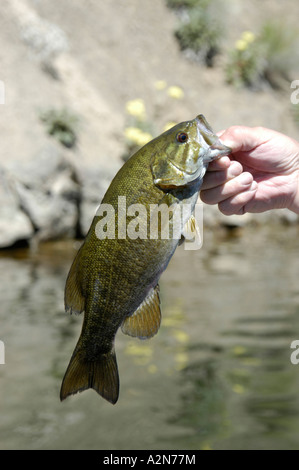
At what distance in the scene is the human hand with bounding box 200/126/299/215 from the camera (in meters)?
3.00

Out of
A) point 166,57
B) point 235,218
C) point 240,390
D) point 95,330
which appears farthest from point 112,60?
point 95,330

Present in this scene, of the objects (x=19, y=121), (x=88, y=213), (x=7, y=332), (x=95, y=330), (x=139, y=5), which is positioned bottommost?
(x=95, y=330)

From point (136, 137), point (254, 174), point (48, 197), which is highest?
point (136, 137)

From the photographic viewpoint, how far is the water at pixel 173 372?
5254mm

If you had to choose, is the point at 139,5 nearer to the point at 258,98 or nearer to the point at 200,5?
the point at 200,5

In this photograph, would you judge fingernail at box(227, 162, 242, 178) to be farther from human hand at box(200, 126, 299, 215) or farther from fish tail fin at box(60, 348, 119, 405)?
fish tail fin at box(60, 348, 119, 405)

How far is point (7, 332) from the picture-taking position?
7176 millimetres

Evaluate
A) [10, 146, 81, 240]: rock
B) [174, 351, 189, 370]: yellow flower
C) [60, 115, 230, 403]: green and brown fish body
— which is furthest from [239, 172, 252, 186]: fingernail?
[10, 146, 81, 240]: rock

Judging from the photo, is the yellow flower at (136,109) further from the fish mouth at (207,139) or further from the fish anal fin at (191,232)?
the fish anal fin at (191,232)

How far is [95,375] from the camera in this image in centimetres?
239

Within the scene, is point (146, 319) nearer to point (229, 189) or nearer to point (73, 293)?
point (73, 293)

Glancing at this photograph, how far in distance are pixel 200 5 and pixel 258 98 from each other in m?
3.67

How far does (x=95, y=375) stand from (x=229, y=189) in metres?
1.21

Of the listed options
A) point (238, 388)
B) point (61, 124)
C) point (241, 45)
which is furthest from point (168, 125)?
point (238, 388)
